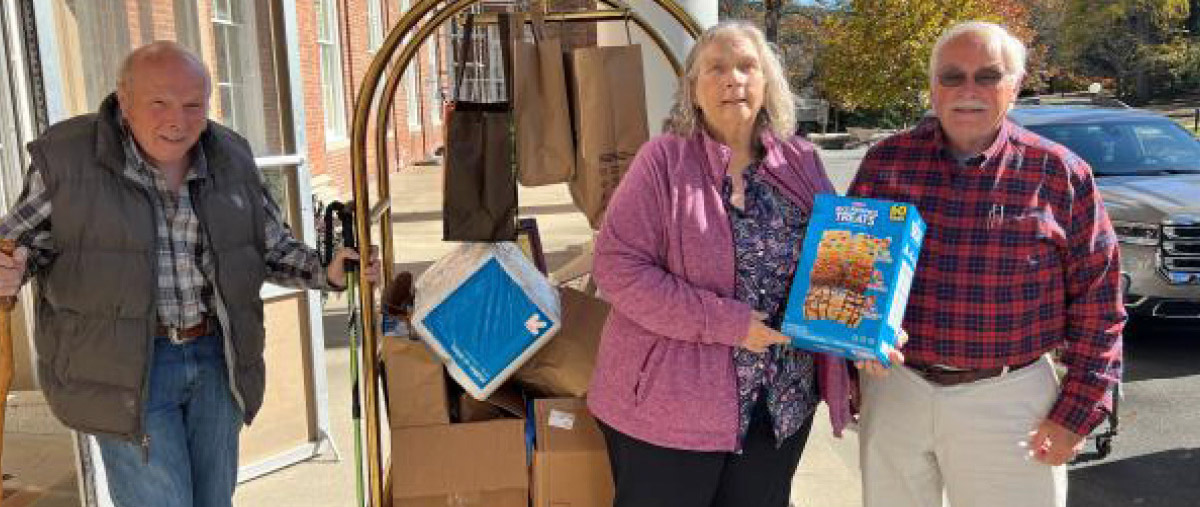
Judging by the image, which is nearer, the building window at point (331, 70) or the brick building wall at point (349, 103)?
the brick building wall at point (349, 103)

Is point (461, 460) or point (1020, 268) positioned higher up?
point (1020, 268)

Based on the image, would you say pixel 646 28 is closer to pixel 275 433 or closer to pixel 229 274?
pixel 229 274

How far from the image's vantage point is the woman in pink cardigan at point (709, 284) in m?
2.23

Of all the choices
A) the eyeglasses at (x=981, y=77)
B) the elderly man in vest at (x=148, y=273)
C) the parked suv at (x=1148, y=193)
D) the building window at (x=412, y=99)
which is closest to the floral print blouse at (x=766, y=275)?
the eyeglasses at (x=981, y=77)

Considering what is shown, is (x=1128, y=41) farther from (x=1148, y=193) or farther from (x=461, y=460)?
(x=461, y=460)

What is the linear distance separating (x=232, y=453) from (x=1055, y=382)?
7.16 ft

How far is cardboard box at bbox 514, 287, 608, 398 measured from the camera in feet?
9.57

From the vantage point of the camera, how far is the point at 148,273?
2283 millimetres

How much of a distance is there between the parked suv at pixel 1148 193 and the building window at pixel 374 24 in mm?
11975

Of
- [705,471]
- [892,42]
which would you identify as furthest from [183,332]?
[892,42]

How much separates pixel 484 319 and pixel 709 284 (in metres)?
0.84

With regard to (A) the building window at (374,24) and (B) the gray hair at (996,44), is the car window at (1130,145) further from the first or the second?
(A) the building window at (374,24)

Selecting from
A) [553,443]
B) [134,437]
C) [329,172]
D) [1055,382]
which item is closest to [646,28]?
[553,443]

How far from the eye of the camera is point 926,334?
2.34 m
